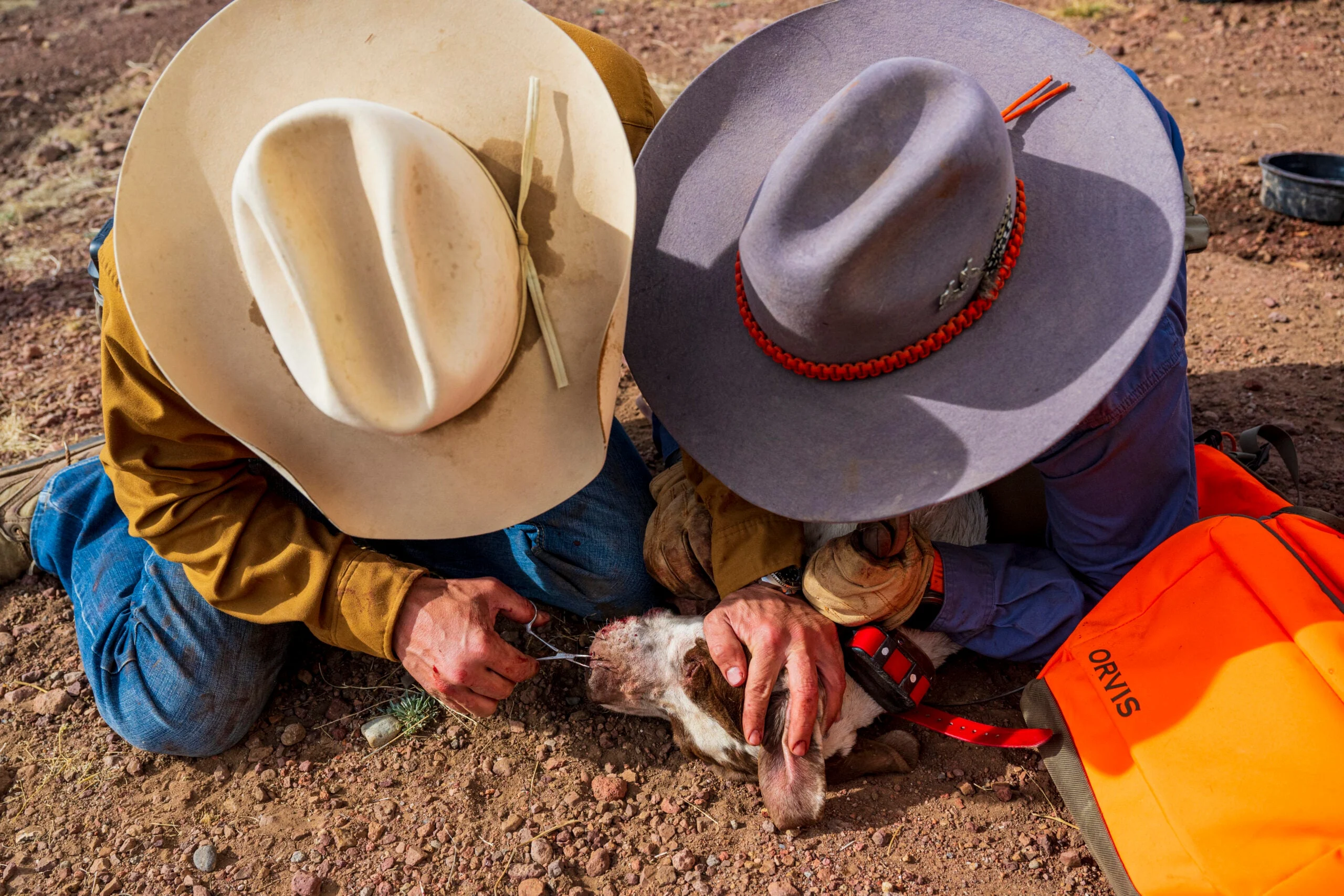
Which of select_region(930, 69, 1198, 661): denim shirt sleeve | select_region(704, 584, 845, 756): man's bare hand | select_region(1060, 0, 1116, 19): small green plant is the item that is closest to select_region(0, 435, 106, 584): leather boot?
select_region(704, 584, 845, 756): man's bare hand

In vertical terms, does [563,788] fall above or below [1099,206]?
below

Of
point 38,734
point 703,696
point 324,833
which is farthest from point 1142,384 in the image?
point 38,734

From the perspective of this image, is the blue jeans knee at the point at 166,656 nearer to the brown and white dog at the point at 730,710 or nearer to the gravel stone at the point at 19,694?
the gravel stone at the point at 19,694

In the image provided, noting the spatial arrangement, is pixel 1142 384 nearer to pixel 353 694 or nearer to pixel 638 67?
pixel 638 67

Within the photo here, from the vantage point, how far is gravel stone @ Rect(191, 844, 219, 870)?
2299 millimetres

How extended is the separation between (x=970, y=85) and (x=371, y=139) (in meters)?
1.03

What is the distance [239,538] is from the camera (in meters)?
2.26

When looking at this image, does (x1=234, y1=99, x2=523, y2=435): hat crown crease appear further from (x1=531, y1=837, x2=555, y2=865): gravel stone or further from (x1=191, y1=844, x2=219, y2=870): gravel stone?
(x1=191, y1=844, x2=219, y2=870): gravel stone

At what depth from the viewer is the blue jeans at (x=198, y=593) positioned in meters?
2.51

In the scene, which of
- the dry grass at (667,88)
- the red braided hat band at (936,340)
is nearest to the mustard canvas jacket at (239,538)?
the red braided hat band at (936,340)

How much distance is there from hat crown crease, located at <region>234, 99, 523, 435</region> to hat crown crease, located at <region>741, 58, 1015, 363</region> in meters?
0.52

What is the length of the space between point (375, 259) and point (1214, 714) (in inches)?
70.8

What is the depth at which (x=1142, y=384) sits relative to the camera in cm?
198

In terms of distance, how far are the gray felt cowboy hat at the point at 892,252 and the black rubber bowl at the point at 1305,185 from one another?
2871 mm
